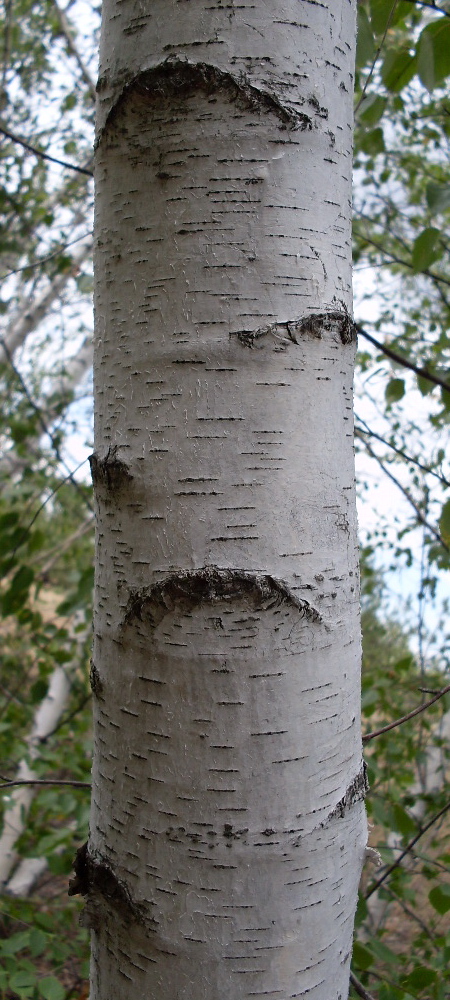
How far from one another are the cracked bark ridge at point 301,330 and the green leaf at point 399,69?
2.72 ft

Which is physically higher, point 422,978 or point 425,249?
point 425,249

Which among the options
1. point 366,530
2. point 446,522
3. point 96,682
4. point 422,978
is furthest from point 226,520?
point 366,530

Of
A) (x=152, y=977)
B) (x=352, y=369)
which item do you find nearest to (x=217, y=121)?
(x=352, y=369)

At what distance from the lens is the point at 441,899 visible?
114 cm

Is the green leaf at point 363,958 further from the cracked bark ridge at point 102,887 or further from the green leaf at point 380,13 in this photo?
the green leaf at point 380,13

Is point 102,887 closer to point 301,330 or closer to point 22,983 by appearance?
point 301,330

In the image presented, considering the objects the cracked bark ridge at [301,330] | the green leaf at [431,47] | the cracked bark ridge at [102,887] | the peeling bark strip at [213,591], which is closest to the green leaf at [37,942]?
the cracked bark ridge at [102,887]

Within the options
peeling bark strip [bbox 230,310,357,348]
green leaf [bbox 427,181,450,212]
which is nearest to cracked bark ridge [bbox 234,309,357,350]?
peeling bark strip [bbox 230,310,357,348]

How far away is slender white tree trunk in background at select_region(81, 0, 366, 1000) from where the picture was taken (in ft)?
1.47

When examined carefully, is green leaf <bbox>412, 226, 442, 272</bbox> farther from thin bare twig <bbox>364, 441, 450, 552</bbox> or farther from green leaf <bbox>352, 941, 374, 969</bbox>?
green leaf <bbox>352, 941, 374, 969</bbox>

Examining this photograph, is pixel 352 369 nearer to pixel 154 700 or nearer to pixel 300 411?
pixel 300 411

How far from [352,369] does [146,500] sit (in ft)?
0.63

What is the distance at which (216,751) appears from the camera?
1.47 ft

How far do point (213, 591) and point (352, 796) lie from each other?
0.65 feet
